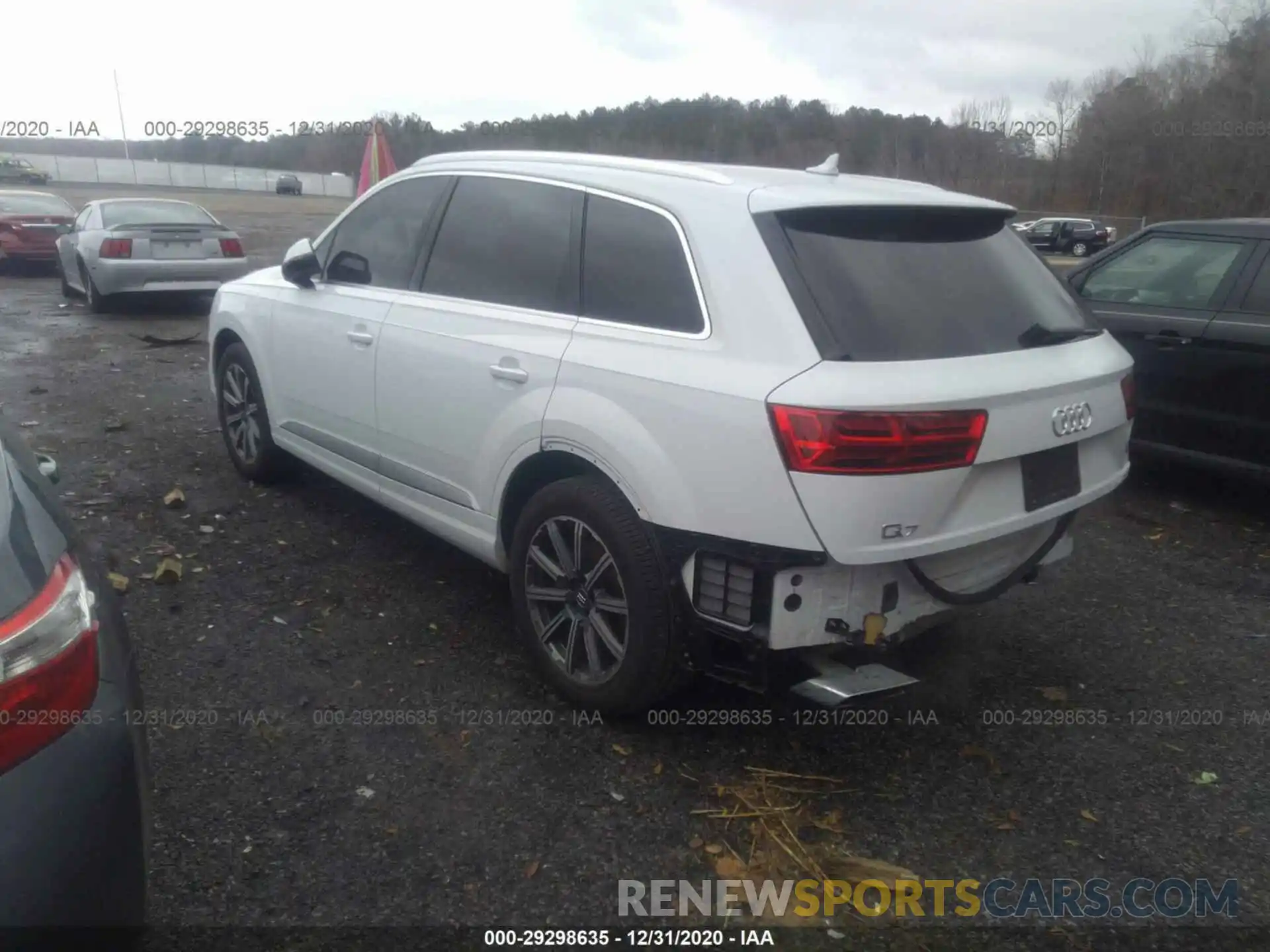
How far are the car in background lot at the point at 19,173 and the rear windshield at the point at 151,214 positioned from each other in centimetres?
3961

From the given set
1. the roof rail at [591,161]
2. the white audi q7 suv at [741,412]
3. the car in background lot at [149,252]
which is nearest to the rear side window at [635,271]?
the white audi q7 suv at [741,412]

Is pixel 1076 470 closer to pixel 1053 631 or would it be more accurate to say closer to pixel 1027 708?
pixel 1027 708

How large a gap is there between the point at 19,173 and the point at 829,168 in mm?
53854

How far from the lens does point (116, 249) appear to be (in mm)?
11945

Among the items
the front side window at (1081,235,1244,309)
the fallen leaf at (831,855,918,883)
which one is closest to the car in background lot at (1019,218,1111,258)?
the front side window at (1081,235,1244,309)

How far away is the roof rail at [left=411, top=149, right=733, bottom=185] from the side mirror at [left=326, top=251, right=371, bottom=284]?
50 centimetres

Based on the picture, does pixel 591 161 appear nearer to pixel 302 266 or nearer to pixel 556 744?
pixel 302 266

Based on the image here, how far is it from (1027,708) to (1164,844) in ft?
2.65

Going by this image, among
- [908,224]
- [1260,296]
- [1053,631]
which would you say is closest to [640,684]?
[908,224]

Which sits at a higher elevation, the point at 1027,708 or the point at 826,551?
the point at 826,551

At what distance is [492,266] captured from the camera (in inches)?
157

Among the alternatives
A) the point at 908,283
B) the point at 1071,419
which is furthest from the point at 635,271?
the point at 1071,419

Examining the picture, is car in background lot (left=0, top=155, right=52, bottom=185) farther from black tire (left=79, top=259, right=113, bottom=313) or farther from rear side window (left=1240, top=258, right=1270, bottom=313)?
rear side window (left=1240, top=258, right=1270, bottom=313)

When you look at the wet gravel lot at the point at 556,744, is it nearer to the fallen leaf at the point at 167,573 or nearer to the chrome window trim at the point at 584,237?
the fallen leaf at the point at 167,573
